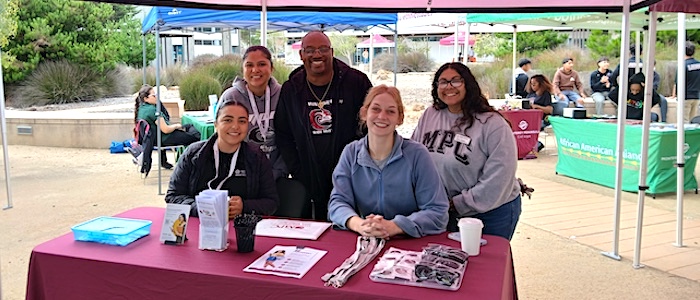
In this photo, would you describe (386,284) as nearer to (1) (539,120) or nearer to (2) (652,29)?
(2) (652,29)

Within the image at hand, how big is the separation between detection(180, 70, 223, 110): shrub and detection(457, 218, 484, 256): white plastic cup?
30.5 feet

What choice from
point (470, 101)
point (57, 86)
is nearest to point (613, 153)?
point (470, 101)

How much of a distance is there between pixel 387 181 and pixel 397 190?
53 millimetres

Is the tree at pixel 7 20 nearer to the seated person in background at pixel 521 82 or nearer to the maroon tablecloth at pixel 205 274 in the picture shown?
the seated person in background at pixel 521 82

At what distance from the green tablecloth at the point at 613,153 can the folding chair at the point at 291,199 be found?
12.5ft

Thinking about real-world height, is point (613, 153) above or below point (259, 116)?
below

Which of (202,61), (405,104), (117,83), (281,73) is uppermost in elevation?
(202,61)

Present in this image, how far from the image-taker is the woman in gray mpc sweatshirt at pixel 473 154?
2574 millimetres

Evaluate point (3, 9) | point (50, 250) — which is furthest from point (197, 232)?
point (3, 9)

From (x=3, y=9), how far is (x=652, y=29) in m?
13.1

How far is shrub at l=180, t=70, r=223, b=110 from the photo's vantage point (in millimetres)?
10812

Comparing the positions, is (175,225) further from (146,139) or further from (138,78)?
(138,78)

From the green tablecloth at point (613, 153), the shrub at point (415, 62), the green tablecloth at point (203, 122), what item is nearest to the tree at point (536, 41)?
the shrub at point (415, 62)

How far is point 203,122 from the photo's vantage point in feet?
22.0
